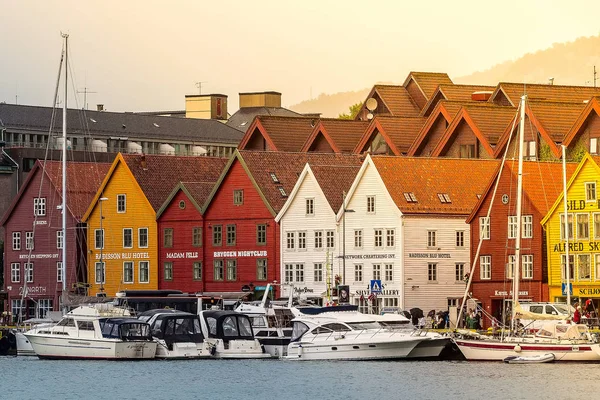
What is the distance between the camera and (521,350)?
312ft

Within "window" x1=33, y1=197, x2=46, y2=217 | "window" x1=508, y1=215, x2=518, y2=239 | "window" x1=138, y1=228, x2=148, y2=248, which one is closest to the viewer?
"window" x1=508, y1=215, x2=518, y2=239

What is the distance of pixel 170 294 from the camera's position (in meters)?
125

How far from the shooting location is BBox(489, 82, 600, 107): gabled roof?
463ft

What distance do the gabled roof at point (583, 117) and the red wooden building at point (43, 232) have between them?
131 ft

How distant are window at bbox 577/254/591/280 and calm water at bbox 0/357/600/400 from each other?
52.1 ft

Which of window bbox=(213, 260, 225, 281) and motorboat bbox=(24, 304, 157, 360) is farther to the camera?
window bbox=(213, 260, 225, 281)

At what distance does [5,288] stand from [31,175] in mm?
9127

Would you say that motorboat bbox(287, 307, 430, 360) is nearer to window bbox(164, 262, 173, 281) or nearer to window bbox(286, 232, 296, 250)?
window bbox(286, 232, 296, 250)

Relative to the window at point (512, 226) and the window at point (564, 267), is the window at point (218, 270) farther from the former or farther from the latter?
the window at point (564, 267)

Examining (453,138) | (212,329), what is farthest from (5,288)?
(212,329)

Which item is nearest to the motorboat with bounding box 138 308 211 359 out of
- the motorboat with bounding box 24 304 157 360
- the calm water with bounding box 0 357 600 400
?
the calm water with bounding box 0 357 600 400

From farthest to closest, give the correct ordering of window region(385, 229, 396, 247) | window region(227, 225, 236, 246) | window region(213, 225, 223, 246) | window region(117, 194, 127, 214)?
window region(117, 194, 127, 214)
window region(213, 225, 223, 246)
window region(227, 225, 236, 246)
window region(385, 229, 396, 247)

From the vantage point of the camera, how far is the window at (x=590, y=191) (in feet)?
372

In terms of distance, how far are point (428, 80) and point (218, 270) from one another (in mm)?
28781
